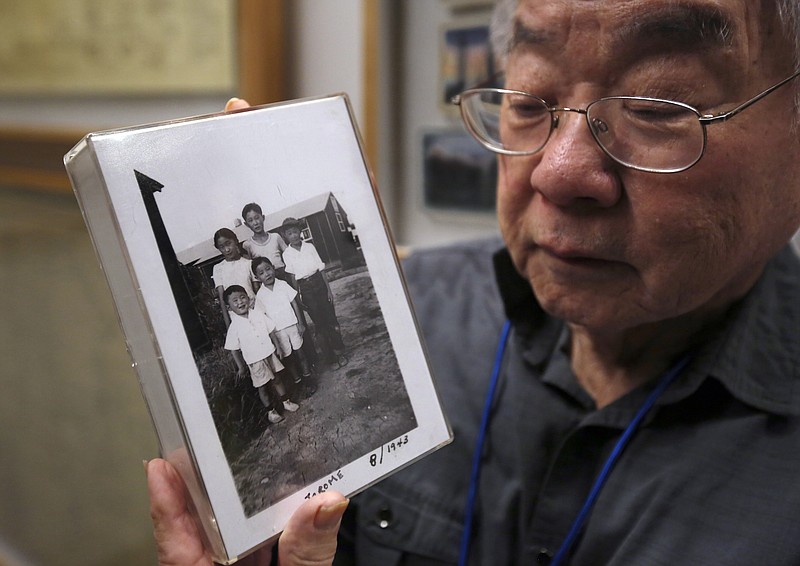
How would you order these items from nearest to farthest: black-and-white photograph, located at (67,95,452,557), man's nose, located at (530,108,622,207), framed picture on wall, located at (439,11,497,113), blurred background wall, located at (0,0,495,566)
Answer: black-and-white photograph, located at (67,95,452,557), man's nose, located at (530,108,622,207), framed picture on wall, located at (439,11,497,113), blurred background wall, located at (0,0,495,566)

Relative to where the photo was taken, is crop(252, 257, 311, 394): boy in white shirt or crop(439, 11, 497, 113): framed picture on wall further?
crop(439, 11, 497, 113): framed picture on wall

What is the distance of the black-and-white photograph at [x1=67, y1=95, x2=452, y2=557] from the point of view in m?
0.46

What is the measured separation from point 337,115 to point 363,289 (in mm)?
142

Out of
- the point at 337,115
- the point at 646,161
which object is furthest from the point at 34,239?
the point at 646,161

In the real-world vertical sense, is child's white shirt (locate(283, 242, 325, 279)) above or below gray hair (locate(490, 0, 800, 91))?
below

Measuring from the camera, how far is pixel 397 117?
1091 mm

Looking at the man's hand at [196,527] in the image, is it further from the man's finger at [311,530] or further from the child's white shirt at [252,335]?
the child's white shirt at [252,335]

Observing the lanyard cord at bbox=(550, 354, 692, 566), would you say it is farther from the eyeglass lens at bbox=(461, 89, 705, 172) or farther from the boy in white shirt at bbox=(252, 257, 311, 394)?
the boy in white shirt at bbox=(252, 257, 311, 394)

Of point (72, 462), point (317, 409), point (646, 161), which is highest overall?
point (646, 161)

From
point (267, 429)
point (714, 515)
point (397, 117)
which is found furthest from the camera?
point (397, 117)

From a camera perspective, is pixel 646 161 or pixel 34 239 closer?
pixel 646 161

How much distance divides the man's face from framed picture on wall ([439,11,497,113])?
0.33 metres

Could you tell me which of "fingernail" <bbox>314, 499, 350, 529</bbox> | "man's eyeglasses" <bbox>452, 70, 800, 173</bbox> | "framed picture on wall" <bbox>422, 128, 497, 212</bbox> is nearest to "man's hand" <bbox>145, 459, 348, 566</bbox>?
"fingernail" <bbox>314, 499, 350, 529</bbox>

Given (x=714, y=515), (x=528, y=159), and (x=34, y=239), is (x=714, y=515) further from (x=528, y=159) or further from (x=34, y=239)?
(x=34, y=239)
